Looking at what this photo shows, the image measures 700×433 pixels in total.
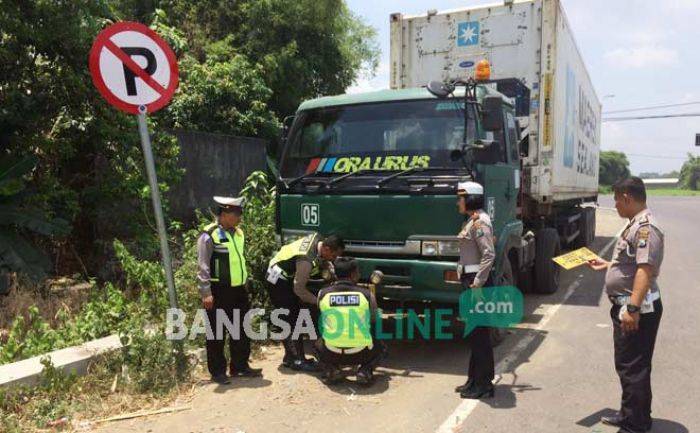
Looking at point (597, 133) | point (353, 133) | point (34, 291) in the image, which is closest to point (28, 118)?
point (34, 291)

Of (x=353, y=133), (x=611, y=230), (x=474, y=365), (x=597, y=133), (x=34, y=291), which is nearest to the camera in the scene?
(x=474, y=365)

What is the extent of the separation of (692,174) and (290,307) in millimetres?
115228

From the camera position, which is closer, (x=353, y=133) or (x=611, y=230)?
(x=353, y=133)

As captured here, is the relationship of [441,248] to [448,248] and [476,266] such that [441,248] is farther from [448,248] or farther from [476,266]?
[476,266]

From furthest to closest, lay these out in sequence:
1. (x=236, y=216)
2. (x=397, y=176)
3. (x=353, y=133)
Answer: (x=353, y=133)
(x=397, y=176)
(x=236, y=216)

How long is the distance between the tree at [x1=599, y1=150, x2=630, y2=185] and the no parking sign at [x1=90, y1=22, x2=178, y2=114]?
101 metres

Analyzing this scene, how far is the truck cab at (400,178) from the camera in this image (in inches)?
200

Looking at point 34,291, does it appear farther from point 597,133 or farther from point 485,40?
point 597,133

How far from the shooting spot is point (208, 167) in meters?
9.84

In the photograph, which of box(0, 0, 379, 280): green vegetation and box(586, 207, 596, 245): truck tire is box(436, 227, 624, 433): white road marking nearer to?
box(0, 0, 379, 280): green vegetation

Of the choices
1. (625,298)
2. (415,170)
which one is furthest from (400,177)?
(625,298)

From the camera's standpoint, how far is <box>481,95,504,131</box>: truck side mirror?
513 centimetres

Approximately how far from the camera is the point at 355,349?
189 inches

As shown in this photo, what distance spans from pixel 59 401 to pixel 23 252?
103 inches
